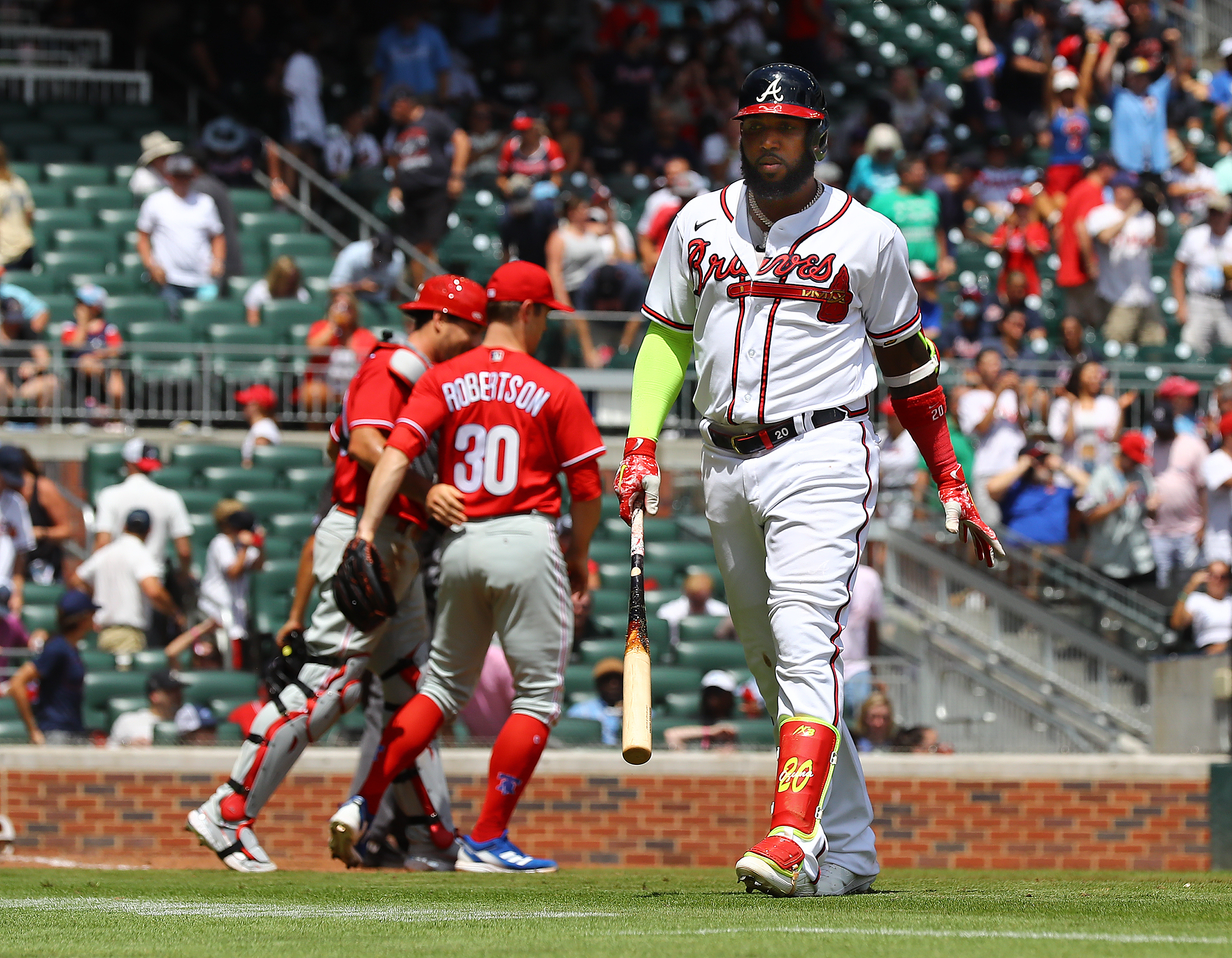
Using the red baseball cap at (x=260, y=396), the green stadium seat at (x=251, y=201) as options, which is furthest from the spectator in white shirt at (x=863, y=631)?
the green stadium seat at (x=251, y=201)

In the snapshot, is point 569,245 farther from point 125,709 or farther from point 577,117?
point 125,709

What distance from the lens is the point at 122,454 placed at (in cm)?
1199

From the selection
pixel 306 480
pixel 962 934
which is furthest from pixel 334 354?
pixel 962 934

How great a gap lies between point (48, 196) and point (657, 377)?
11.0m

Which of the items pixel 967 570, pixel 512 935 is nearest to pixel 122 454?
pixel 967 570

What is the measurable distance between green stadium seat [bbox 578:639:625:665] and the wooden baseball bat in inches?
218

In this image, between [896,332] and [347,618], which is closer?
[896,332]

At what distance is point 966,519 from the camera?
5328mm

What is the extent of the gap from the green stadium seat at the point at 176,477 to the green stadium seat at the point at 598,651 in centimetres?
306

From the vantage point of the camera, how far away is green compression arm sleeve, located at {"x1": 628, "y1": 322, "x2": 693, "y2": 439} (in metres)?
5.33

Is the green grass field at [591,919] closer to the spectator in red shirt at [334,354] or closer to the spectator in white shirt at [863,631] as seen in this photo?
the spectator in white shirt at [863,631]

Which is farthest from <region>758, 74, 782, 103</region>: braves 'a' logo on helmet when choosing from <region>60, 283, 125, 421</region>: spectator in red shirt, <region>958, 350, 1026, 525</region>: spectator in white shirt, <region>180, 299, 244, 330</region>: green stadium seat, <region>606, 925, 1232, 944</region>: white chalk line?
<region>180, 299, 244, 330</region>: green stadium seat

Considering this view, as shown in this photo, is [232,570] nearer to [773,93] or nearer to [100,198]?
[100,198]

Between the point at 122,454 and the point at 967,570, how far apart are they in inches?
218
